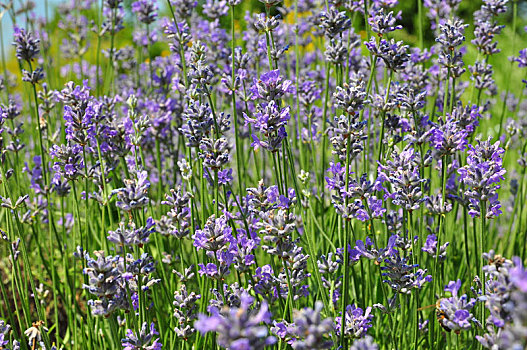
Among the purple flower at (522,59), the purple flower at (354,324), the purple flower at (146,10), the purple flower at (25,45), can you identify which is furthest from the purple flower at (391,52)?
the purple flower at (146,10)

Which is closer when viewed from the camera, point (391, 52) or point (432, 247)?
point (391, 52)

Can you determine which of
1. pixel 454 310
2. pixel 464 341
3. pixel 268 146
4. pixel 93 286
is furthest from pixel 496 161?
pixel 93 286

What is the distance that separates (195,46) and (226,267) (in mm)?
899

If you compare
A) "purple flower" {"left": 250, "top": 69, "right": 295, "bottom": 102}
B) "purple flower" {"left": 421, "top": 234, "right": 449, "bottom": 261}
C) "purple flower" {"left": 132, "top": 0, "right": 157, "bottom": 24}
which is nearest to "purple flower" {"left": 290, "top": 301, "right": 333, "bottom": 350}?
"purple flower" {"left": 250, "top": 69, "right": 295, "bottom": 102}

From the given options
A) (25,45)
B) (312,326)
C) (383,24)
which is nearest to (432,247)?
(383,24)

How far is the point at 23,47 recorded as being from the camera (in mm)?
2361

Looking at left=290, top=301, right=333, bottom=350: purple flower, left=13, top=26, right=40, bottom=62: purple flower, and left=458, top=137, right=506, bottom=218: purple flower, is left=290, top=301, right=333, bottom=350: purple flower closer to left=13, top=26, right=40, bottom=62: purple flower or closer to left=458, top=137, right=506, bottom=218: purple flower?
left=458, top=137, right=506, bottom=218: purple flower

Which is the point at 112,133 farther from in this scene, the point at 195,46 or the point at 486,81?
the point at 486,81

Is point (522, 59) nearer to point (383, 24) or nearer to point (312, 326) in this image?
point (383, 24)

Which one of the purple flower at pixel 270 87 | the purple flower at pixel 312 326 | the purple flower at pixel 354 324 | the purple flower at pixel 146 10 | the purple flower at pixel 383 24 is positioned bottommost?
the purple flower at pixel 354 324

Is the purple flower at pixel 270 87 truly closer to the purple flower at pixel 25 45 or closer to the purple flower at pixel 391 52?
the purple flower at pixel 391 52

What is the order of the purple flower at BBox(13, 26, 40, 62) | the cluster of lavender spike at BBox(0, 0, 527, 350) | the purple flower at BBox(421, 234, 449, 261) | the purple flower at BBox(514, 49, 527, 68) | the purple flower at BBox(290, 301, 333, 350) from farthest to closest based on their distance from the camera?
the purple flower at BBox(514, 49, 527, 68)
the purple flower at BBox(13, 26, 40, 62)
the purple flower at BBox(421, 234, 449, 261)
the cluster of lavender spike at BBox(0, 0, 527, 350)
the purple flower at BBox(290, 301, 333, 350)

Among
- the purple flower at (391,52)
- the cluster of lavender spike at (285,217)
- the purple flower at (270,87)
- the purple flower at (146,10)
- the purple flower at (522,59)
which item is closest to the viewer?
the cluster of lavender spike at (285,217)

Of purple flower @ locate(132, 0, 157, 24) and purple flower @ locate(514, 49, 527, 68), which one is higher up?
purple flower @ locate(132, 0, 157, 24)
